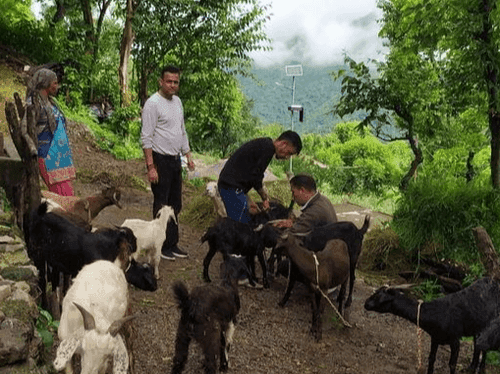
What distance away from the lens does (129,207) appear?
1045 cm

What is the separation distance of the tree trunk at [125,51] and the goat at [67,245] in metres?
14.9

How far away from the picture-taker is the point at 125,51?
19.4 m

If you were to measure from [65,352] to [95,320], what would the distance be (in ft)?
0.83

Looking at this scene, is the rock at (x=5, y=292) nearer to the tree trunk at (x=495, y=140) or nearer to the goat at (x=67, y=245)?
the goat at (x=67, y=245)

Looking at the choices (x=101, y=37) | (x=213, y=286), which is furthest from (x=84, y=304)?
(x=101, y=37)

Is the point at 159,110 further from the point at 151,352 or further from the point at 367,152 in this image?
the point at 367,152

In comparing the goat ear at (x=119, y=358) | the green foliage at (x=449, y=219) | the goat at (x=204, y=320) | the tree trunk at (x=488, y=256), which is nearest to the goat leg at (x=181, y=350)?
the goat at (x=204, y=320)

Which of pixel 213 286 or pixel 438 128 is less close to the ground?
pixel 438 128

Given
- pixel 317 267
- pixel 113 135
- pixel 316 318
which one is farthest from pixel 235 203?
pixel 113 135

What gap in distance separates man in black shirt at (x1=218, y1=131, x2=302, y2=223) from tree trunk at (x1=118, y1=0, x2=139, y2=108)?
13.7 metres

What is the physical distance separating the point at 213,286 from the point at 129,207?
21.4 ft

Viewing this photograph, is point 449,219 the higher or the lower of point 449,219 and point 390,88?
the lower

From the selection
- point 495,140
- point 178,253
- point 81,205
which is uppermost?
point 495,140

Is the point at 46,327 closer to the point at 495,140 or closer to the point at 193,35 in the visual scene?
the point at 495,140
